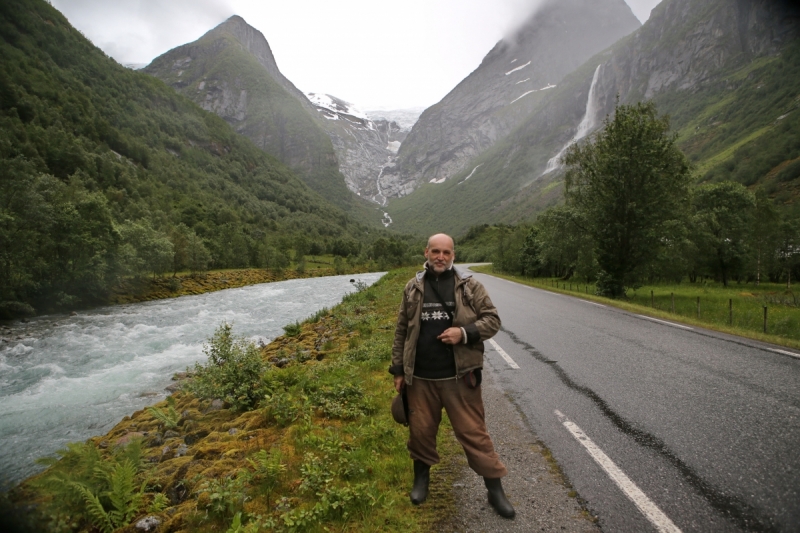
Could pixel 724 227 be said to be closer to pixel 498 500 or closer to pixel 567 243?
pixel 567 243

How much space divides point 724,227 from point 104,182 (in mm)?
106141

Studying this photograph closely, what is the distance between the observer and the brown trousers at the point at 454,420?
3.37 metres

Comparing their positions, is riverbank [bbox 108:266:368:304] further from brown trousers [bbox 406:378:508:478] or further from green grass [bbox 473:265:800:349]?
green grass [bbox 473:265:800:349]

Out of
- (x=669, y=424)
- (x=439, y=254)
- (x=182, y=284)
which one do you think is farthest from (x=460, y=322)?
(x=182, y=284)

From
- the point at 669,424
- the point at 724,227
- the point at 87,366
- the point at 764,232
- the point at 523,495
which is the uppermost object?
the point at 724,227

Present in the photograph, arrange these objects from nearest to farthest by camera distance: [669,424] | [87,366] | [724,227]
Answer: [669,424] < [87,366] < [724,227]

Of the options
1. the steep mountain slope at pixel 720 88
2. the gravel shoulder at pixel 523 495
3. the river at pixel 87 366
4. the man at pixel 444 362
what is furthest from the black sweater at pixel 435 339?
the steep mountain slope at pixel 720 88

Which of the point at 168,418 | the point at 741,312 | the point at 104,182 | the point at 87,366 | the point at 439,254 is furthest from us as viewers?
the point at 104,182

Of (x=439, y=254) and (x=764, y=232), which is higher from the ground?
(x=764, y=232)

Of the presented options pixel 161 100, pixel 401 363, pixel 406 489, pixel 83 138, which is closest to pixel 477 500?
pixel 406 489

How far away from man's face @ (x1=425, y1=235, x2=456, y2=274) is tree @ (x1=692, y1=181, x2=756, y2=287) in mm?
37938

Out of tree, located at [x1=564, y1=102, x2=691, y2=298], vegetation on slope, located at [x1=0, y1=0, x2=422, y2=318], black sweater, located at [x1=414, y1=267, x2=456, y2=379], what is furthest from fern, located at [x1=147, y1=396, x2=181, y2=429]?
vegetation on slope, located at [x1=0, y1=0, x2=422, y2=318]

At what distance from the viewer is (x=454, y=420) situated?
3482 mm

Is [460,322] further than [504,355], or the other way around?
[504,355]
